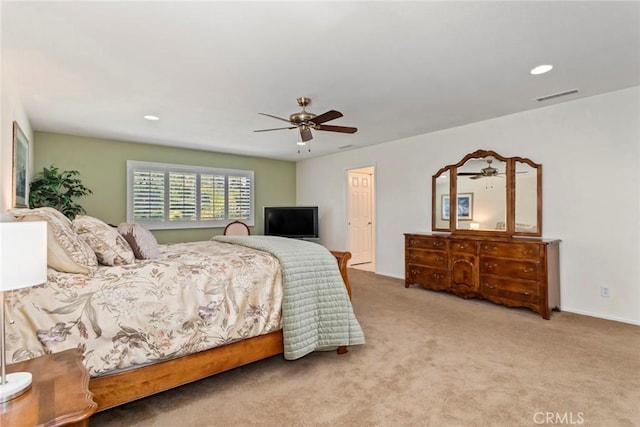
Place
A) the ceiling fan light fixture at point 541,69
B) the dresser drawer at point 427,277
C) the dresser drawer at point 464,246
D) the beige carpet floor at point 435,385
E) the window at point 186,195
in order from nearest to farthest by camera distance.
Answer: the beige carpet floor at point 435,385 → the ceiling fan light fixture at point 541,69 → the dresser drawer at point 464,246 → the dresser drawer at point 427,277 → the window at point 186,195

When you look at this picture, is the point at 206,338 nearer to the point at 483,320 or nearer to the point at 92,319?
the point at 92,319

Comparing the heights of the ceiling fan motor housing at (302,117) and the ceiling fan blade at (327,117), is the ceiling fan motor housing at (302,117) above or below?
above

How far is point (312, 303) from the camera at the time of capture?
2402 millimetres

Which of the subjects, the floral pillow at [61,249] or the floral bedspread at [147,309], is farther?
the floral pillow at [61,249]

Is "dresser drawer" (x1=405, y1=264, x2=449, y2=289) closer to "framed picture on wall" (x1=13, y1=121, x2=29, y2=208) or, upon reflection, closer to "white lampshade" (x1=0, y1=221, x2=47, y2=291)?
"white lampshade" (x1=0, y1=221, x2=47, y2=291)

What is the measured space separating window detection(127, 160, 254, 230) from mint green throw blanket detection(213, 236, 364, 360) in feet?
13.0

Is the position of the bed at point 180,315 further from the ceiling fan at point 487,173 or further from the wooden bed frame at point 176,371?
the ceiling fan at point 487,173

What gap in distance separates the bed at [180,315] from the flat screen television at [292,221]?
3716 millimetres

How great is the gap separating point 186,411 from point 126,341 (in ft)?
1.82

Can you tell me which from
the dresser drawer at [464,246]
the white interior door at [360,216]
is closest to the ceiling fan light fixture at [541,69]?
the dresser drawer at [464,246]

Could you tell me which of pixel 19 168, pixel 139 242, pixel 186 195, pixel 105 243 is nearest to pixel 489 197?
pixel 139 242

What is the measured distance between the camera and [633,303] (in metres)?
3.27

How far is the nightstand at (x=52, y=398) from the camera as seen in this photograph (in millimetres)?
979

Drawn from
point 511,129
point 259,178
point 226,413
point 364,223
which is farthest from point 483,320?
point 259,178
